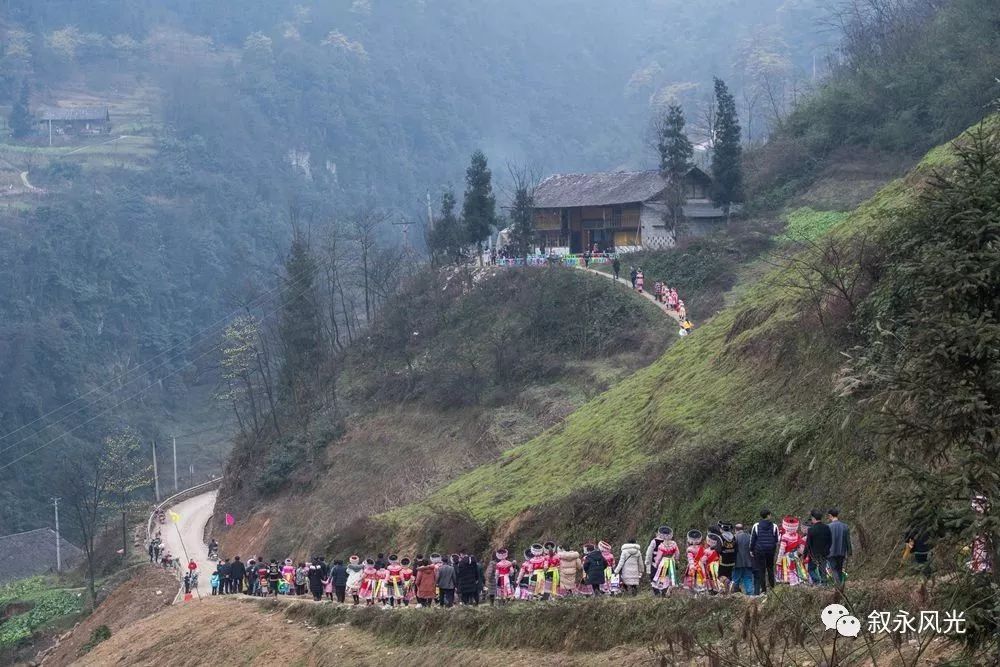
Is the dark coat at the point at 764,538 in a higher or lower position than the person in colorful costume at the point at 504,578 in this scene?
higher

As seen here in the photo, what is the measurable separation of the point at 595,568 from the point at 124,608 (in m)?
27.4

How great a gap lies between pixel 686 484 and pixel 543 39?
541 feet

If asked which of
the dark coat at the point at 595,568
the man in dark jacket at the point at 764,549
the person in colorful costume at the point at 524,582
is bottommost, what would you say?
the person in colorful costume at the point at 524,582

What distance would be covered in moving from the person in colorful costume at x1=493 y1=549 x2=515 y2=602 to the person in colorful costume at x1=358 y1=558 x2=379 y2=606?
11.3 ft

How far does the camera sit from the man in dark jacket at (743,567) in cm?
1659

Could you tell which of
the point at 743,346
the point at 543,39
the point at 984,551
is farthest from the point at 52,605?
the point at 543,39

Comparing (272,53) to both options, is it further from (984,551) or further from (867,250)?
(984,551)

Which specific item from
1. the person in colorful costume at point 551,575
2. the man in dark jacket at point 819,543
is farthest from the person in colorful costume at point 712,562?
the person in colorful costume at point 551,575

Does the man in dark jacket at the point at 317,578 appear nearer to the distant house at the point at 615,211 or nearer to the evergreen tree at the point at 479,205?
the distant house at the point at 615,211

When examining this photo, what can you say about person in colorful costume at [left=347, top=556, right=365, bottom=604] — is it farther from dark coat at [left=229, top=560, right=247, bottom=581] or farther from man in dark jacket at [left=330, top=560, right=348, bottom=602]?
dark coat at [left=229, top=560, right=247, bottom=581]

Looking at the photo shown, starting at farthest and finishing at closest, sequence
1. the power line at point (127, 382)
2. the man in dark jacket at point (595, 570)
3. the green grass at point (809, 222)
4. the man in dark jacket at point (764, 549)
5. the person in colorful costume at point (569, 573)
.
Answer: the power line at point (127, 382)
the green grass at point (809, 222)
the person in colorful costume at point (569, 573)
the man in dark jacket at point (595, 570)
the man in dark jacket at point (764, 549)

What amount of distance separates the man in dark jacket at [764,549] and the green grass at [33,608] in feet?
124

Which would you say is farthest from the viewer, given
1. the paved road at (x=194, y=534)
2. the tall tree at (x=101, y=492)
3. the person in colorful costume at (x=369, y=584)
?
the tall tree at (x=101, y=492)

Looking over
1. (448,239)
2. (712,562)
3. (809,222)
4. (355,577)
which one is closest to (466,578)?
(355,577)
